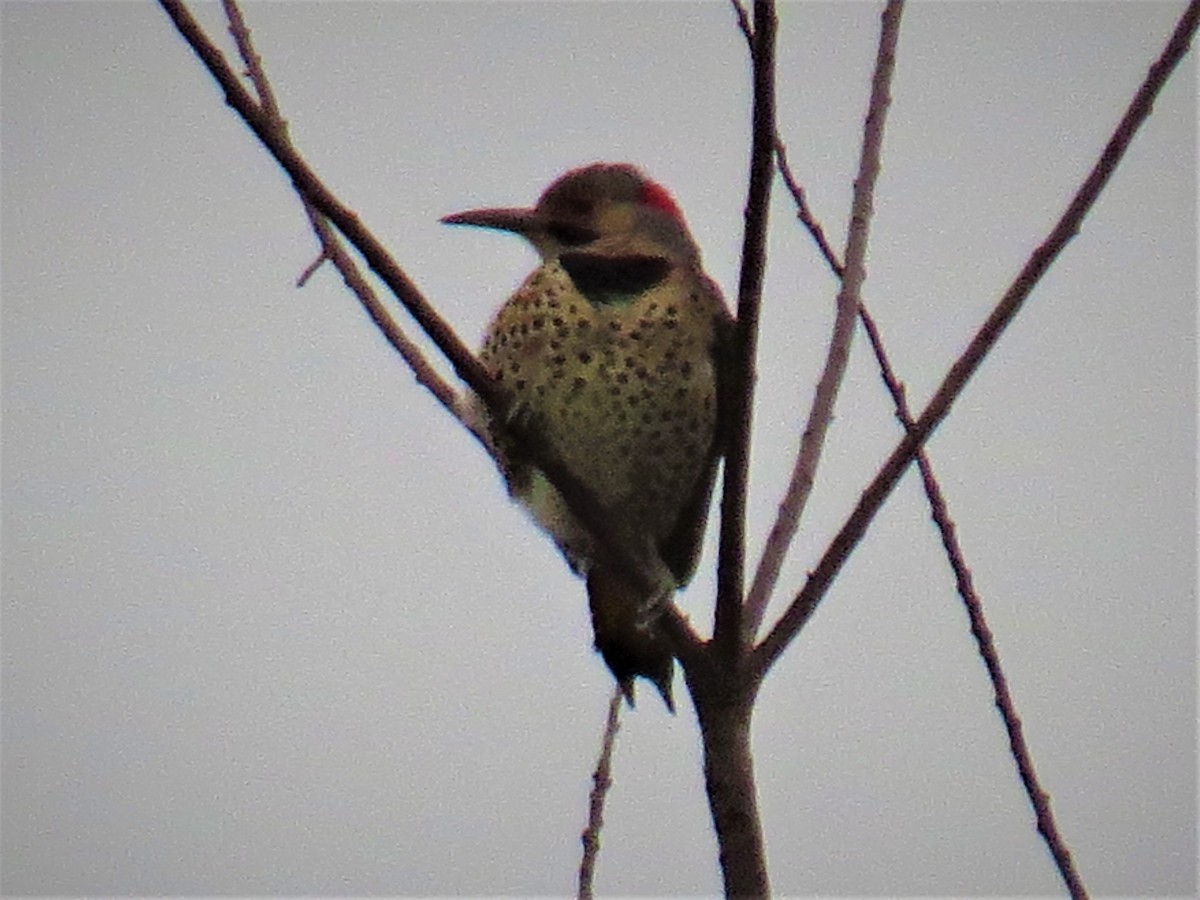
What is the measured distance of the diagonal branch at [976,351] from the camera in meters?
1.94

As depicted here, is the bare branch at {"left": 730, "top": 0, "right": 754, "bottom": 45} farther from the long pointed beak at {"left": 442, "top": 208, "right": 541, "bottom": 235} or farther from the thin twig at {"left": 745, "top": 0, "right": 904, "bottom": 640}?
the long pointed beak at {"left": 442, "top": 208, "right": 541, "bottom": 235}

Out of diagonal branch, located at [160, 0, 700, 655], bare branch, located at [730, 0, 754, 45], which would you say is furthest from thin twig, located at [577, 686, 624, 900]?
bare branch, located at [730, 0, 754, 45]

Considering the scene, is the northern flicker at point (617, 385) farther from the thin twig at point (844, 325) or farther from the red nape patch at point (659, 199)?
the thin twig at point (844, 325)

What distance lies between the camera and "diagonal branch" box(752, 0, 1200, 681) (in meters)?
1.94

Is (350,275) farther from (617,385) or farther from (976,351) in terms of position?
(976,351)

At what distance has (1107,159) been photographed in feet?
6.46

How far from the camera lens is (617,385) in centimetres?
319

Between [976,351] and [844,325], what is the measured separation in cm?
32

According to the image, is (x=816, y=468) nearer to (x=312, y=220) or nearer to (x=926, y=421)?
(x=926, y=421)

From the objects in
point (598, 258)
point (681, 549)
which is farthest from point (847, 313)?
point (681, 549)

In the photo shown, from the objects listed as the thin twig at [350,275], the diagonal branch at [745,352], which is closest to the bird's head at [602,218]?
the thin twig at [350,275]

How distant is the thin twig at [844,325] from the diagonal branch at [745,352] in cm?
22

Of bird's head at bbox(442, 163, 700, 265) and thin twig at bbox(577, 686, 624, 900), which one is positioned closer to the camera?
thin twig at bbox(577, 686, 624, 900)

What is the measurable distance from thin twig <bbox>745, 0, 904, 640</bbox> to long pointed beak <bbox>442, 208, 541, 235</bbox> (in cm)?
122
